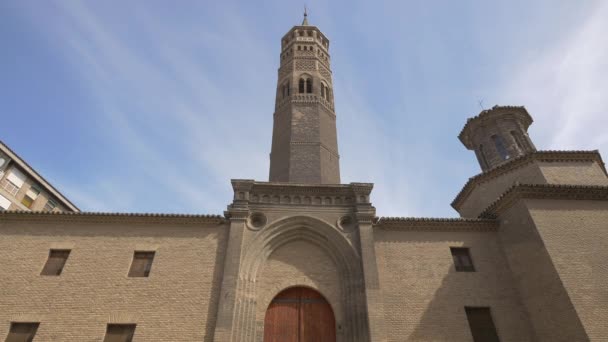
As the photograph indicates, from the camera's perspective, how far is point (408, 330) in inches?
444

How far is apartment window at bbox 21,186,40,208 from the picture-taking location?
23.4 meters

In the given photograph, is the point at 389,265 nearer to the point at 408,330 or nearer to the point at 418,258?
the point at 418,258

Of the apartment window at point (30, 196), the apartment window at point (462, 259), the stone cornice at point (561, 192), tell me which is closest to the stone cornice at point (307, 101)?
the apartment window at point (462, 259)

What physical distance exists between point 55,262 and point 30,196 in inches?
618

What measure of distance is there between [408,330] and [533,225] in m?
5.78

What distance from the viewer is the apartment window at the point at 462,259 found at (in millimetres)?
12938

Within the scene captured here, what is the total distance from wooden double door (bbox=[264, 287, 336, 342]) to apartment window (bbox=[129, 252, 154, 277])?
458 centimetres

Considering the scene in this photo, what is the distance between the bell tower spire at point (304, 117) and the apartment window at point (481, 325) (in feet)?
24.6

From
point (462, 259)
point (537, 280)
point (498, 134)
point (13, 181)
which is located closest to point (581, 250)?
point (537, 280)

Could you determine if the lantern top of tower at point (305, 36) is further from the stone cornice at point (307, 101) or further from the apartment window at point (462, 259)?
the apartment window at point (462, 259)

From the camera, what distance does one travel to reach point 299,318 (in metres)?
11.8

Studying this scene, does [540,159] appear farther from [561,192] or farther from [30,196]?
[30,196]

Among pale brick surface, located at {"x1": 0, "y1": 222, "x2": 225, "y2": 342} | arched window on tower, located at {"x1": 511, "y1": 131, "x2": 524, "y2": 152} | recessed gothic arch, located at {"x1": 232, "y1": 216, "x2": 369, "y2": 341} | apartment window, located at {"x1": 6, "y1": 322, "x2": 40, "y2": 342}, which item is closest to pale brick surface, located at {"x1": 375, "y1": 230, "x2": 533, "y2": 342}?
recessed gothic arch, located at {"x1": 232, "y1": 216, "x2": 369, "y2": 341}

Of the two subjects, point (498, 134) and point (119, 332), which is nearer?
point (119, 332)
